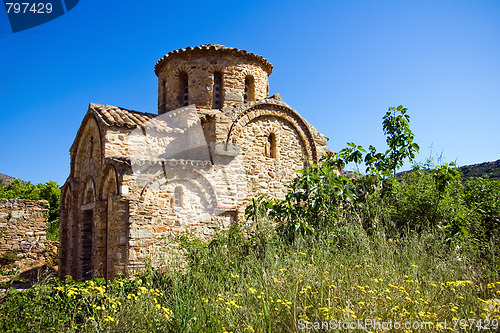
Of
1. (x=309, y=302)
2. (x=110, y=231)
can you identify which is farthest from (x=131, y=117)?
(x=309, y=302)

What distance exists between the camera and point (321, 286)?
12.6ft

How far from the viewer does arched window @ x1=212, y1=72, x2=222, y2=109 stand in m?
11.5

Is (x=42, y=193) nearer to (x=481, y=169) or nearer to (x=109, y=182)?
(x=109, y=182)

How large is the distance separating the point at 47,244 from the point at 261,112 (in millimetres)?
10137

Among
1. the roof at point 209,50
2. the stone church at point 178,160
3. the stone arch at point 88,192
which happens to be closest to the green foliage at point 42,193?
the stone church at point 178,160

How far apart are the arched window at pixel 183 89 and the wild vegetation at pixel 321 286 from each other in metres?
5.89

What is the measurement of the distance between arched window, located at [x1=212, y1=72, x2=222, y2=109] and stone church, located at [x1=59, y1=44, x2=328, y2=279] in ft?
0.11

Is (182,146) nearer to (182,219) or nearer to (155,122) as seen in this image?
(155,122)

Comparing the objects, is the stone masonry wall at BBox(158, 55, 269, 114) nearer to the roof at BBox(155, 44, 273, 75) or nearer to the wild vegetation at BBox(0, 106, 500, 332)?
the roof at BBox(155, 44, 273, 75)

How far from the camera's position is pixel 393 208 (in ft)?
24.1

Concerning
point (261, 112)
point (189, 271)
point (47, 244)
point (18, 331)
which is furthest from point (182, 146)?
point (47, 244)

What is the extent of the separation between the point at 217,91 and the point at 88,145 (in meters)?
4.44

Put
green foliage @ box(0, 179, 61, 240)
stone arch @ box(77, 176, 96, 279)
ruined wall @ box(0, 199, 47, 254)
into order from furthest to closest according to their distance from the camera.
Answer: green foliage @ box(0, 179, 61, 240)
ruined wall @ box(0, 199, 47, 254)
stone arch @ box(77, 176, 96, 279)

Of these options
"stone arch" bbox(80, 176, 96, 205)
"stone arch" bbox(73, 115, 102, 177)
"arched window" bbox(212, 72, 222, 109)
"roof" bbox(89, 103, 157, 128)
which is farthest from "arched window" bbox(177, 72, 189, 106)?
"stone arch" bbox(80, 176, 96, 205)
